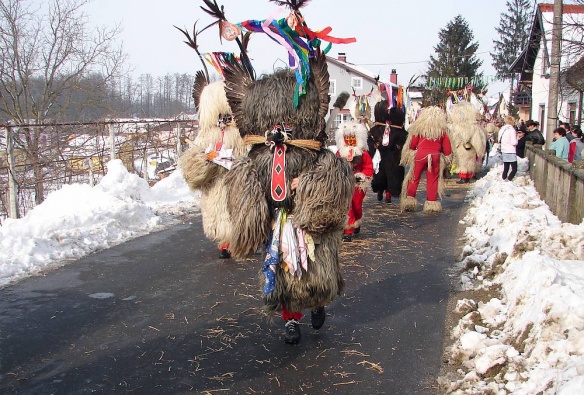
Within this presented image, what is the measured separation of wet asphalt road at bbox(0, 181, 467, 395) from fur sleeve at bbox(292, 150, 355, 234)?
1.06 meters

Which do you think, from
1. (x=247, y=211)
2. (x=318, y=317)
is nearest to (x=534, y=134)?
(x=318, y=317)

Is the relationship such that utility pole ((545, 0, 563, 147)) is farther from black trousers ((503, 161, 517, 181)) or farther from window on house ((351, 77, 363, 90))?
window on house ((351, 77, 363, 90))

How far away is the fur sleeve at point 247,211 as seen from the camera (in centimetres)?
427

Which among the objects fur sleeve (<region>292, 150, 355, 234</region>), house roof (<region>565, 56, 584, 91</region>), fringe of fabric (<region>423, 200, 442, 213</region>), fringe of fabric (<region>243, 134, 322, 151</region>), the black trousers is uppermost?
house roof (<region>565, 56, 584, 91</region>)

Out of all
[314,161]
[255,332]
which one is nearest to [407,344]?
[255,332]

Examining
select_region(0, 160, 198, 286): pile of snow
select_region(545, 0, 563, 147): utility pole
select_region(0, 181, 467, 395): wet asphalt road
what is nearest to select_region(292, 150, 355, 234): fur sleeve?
select_region(0, 181, 467, 395): wet asphalt road

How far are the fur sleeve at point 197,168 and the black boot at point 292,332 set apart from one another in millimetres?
3107

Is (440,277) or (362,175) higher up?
(362,175)

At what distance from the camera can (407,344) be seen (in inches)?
175

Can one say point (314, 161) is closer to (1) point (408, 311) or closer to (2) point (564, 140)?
(1) point (408, 311)

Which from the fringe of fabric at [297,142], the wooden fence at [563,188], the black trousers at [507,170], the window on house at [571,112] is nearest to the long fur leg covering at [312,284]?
the fringe of fabric at [297,142]

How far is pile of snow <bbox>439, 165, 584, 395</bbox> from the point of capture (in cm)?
327

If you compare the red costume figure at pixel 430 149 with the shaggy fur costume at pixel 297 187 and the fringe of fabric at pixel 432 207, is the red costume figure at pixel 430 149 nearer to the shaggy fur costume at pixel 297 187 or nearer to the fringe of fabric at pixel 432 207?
the fringe of fabric at pixel 432 207

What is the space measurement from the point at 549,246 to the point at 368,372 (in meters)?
2.92
